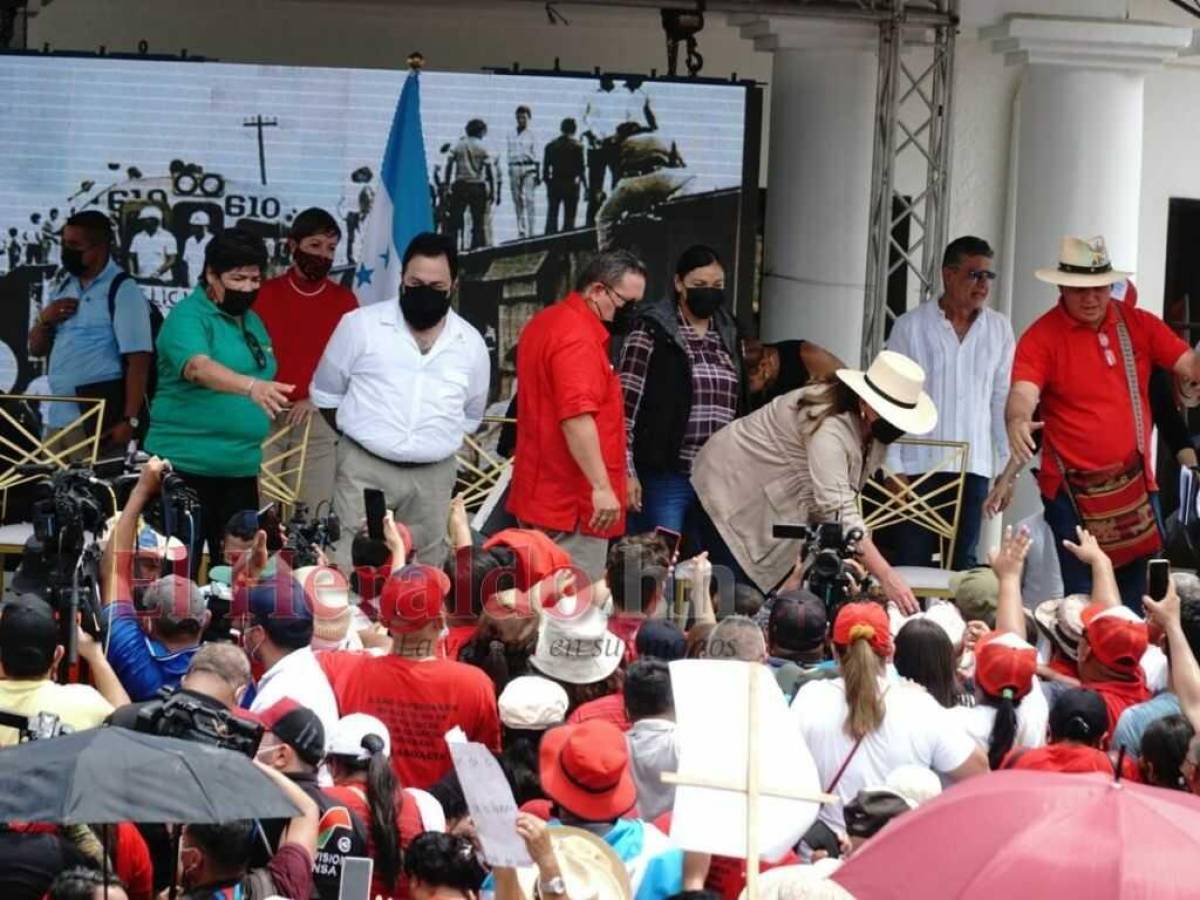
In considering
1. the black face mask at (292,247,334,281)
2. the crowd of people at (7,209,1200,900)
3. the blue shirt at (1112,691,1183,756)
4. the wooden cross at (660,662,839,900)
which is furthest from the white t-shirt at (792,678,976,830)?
the black face mask at (292,247,334,281)

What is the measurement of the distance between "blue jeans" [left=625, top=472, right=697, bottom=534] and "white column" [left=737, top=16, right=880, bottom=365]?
2841mm

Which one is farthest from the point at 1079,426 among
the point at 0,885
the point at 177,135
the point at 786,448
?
the point at 0,885

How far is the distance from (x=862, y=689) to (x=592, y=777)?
3.47ft

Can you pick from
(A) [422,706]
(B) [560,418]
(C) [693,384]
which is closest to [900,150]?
(C) [693,384]

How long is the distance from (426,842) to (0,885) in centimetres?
86

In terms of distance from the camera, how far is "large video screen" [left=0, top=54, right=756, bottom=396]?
467 inches

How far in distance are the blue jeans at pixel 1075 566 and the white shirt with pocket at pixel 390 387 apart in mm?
2383

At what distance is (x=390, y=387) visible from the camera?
964cm

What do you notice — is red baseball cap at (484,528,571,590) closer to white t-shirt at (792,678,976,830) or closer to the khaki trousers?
the khaki trousers

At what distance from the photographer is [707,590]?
26.9 feet

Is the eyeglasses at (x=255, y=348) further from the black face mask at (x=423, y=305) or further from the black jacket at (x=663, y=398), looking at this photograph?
the black jacket at (x=663, y=398)

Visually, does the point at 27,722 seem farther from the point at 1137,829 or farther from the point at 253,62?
the point at 253,62

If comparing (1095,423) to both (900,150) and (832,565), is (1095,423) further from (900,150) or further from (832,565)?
(832,565)

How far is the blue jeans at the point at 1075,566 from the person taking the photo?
396 inches
